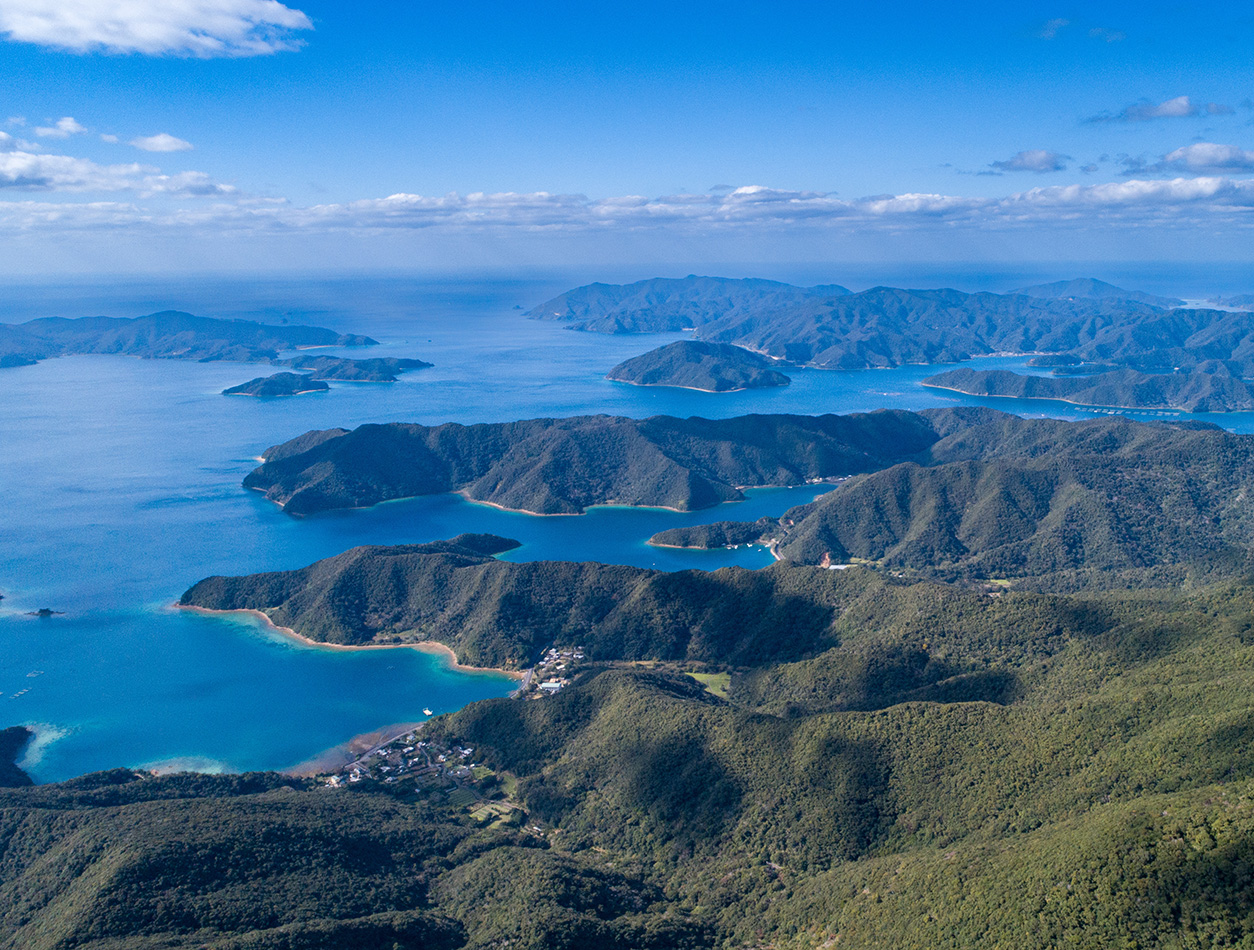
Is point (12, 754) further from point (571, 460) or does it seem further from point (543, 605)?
point (571, 460)

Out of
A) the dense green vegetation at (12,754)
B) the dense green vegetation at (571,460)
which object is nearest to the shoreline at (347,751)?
the dense green vegetation at (12,754)

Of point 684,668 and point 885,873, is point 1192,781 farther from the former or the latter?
point 684,668

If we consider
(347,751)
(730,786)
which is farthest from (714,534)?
(730,786)

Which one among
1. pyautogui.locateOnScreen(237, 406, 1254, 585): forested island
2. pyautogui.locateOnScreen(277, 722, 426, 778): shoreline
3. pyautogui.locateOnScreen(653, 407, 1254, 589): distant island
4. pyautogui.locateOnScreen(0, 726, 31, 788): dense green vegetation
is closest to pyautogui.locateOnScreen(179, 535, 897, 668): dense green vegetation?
pyautogui.locateOnScreen(277, 722, 426, 778): shoreline

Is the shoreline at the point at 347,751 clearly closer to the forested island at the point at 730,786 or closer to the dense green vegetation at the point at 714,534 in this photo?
the forested island at the point at 730,786

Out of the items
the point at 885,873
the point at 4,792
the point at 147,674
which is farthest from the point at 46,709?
the point at 885,873

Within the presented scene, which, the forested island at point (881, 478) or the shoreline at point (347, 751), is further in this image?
the forested island at point (881, 478)
